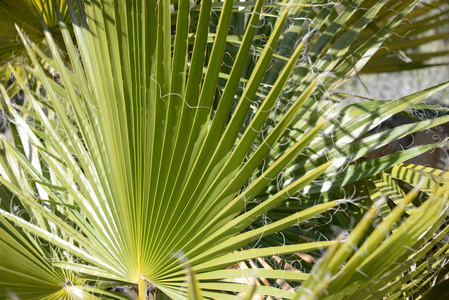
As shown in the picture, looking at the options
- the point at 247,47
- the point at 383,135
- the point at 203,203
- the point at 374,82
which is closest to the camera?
the point at 247,47

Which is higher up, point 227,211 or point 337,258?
point 227,211

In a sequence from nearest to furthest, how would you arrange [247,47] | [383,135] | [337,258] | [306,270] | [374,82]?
[337,258] → [247,47] → [383,135] → [306,270] → [374,82]

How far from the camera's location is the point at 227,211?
0.83m

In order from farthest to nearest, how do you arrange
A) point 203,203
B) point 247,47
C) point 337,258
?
point 203,203 → point 247,47 → point 337,258

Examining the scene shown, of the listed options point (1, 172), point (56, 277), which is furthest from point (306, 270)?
point (1, 172)

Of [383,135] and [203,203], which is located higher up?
[383,135]

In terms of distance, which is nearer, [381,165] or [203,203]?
[203,203]

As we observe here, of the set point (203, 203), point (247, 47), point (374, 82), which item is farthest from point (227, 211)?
point (374, 82)

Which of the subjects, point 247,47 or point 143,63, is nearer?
point 247,47

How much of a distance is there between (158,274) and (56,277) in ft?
1.00

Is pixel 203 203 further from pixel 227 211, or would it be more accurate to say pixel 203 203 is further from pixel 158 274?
pixel 158 274

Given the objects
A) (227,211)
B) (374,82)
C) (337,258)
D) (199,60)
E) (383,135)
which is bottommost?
(337,258)

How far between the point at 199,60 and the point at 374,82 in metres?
1.27

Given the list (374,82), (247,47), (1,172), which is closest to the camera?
(247,47)
